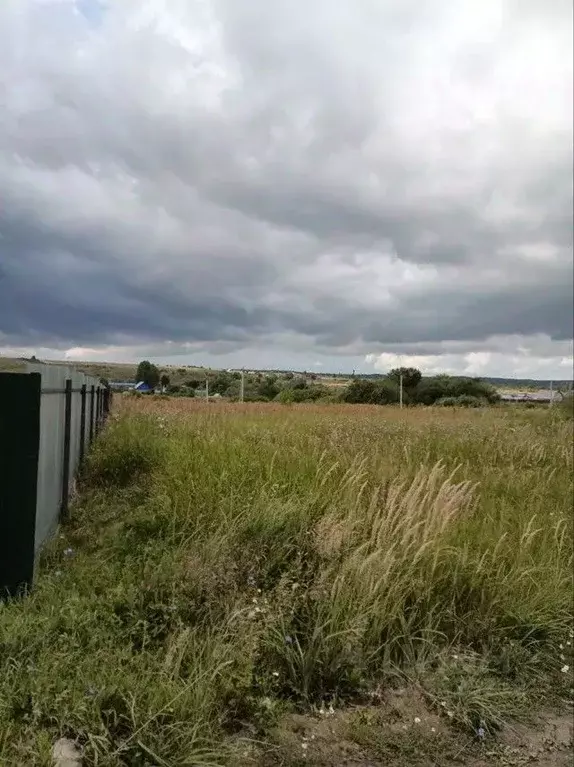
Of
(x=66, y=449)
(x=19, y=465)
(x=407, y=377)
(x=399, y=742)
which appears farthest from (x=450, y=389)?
(x=399, y=742)

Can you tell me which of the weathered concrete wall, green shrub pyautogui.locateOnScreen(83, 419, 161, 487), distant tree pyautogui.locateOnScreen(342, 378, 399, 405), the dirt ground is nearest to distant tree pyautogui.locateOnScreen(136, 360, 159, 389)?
green shrub pyautogui.locateOnScreen(83, 419, 161, 487)

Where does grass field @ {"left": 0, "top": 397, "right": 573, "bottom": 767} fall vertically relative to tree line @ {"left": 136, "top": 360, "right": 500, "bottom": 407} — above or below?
below

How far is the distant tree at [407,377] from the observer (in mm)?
56406

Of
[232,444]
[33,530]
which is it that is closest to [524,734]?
[33,530]

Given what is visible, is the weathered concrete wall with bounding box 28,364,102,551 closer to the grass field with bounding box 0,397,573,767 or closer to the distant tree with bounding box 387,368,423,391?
the grass field with bounding box 0,397,573,767

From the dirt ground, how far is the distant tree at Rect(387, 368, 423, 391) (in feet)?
173

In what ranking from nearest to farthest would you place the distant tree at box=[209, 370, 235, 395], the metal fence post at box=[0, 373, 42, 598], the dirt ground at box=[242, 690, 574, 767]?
the dirt ground at box=[242, 690, 574, 767] < the metal fence post at box=[0, 373, 42, 598] < the distant tree at box=[209, 370, 235, 395]

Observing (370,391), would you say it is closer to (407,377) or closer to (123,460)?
(407,377)

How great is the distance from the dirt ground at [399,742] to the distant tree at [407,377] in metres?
52.9

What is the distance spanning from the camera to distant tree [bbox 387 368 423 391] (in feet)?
185

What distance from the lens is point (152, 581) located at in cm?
404

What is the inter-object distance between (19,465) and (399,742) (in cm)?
263

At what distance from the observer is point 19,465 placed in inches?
160

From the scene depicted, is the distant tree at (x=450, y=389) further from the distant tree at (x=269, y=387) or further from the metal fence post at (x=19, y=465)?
the metal fence post at (x=19, y=465)
